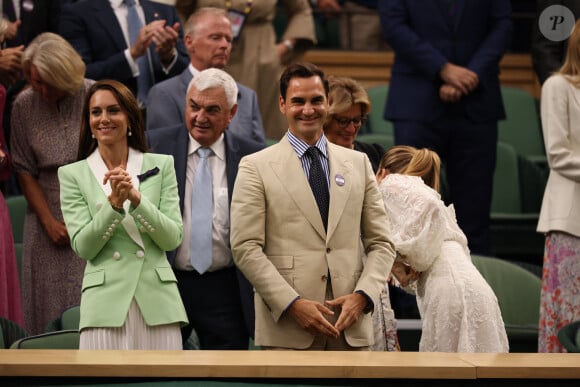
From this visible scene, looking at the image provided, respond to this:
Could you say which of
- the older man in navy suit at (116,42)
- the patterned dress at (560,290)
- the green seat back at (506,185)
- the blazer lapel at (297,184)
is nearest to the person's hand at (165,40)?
the older man in navy suit at (116,42)

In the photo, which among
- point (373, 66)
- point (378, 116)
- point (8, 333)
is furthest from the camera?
point (373, 66)

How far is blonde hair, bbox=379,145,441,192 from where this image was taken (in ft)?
13.8

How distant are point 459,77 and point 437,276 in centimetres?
178

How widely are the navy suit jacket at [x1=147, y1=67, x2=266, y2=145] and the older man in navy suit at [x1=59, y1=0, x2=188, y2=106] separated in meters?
0.49

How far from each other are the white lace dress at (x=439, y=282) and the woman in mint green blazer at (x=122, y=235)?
775 mm

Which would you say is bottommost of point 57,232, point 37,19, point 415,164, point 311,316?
point 311,316

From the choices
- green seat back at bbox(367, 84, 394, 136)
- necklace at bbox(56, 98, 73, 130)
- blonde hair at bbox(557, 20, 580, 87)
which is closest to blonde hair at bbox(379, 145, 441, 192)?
blonde hair at bbox(557, 20, 580, 87)

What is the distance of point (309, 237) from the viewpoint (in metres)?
3.69

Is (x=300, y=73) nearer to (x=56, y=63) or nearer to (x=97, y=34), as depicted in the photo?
(x=56, y=63)

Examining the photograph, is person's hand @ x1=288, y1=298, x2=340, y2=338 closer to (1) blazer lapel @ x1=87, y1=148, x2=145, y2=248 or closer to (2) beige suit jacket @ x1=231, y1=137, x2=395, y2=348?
(2) beige suit jacket @ x1=231, y1=137, x2=395, y2=348

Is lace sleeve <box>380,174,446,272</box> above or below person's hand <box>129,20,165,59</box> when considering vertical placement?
below

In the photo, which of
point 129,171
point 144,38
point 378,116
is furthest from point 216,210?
point 378,116

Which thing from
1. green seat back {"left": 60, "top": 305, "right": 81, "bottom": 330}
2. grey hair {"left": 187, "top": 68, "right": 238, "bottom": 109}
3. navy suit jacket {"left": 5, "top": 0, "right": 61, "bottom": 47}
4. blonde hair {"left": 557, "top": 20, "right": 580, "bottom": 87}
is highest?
navy suit jacket {"left": 5, "top": 0, "right": 61, "bottom": 47}

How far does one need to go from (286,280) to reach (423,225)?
1.96ft
